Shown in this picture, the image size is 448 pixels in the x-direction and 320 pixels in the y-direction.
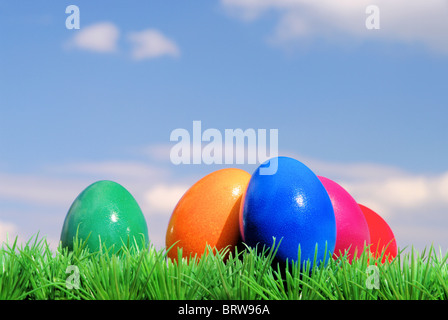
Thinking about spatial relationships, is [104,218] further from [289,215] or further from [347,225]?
[347,225]

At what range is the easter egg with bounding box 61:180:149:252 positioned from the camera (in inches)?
219

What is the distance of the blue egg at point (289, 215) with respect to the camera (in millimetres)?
4500

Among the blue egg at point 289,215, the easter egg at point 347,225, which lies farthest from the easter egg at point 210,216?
the easter egg at point 347,225

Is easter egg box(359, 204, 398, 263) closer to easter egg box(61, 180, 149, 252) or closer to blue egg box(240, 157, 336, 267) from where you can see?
blue egg box(240, 157, 336, 267)

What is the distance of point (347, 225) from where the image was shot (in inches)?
215

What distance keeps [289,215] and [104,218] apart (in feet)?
7.33

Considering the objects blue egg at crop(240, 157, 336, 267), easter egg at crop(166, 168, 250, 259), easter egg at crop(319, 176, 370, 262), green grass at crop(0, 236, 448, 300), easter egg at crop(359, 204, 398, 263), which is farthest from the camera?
easter egg at crop(359, 204, 398, 263)

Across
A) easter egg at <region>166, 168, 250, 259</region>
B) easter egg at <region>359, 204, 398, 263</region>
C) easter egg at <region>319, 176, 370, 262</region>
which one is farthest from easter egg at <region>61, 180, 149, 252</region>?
easter egg at <region>359, 204, 398, 263</region>

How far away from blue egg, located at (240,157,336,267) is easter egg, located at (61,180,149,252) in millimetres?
1529

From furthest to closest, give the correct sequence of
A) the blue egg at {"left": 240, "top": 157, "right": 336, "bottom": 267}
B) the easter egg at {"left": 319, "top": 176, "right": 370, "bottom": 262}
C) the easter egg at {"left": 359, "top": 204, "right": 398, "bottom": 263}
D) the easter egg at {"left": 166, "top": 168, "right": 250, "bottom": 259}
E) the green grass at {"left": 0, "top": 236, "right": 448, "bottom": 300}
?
the easter egg at {"left": 359, "top": 204, "right": 398, "bottom": 263} → the easter egg at {"left": 319, "top": 176, "right": 370, "bottom": 262} → the easter egg at {"left": 166, "top": 168, "right": 250, "bottom": 259} → the blue egg at {"left": 240, "top": 157, "right": 336, "bottom": 267} → the green grass at {"left": 0, "top": 236, "right": 448, "bottom": 300}

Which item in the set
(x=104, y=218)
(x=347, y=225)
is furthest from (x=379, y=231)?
(x=104, y=218)
